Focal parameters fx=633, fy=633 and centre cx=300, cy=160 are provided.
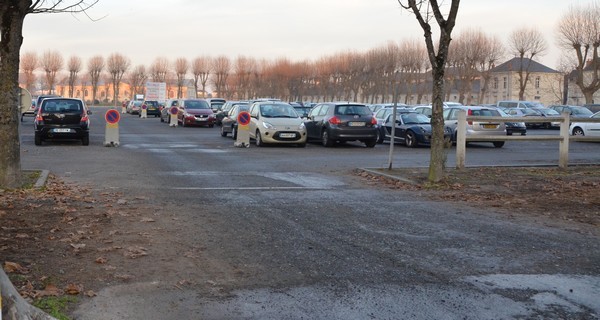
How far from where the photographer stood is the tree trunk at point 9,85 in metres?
10.3

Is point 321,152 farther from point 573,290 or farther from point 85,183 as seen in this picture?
point 573,290

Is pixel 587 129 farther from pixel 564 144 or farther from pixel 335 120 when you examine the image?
pixel 564 144

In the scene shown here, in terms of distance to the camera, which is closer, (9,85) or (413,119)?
(9,85)

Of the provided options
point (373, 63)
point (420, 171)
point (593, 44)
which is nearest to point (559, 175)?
point (420, 171)

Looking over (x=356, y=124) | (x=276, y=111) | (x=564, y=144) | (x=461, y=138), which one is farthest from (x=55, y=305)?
(x=276, y=111)

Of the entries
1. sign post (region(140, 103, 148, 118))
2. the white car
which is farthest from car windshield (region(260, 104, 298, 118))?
sign post (region(140, 103, 148, 118))

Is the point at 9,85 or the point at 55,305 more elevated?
the point at 9,85

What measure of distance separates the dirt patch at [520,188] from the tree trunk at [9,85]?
22.0 ft

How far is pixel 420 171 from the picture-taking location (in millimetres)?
14109

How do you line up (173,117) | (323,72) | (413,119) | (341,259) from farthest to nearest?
(323,72)
(173,117)
(413,119)
(341,259)

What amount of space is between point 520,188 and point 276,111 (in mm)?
12388

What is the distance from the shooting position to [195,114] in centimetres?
3750

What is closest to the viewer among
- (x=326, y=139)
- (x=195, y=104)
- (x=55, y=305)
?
(x=55, y=305)

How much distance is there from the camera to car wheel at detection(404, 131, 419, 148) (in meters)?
23.4
